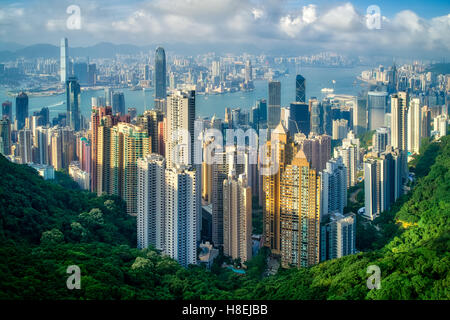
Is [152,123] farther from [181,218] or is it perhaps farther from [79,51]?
[181,218]

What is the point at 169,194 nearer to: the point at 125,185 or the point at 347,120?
the point at 125,185

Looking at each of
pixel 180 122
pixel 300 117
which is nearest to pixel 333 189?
pixel 180 122

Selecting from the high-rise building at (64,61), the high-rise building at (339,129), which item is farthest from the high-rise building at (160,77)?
the high-rise building at (339,129)

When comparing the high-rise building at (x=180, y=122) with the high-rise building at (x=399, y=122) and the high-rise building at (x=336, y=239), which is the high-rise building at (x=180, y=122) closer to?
the high-rise building at (x=336, y=239)

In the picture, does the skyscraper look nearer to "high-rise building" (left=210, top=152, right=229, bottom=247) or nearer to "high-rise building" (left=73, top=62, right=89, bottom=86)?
"high-rise building" (left=73, top=62, right=89, bottom=86)

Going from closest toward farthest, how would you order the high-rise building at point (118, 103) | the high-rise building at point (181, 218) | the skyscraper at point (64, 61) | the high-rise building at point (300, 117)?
the high-rise building at point (181, 218) → the skyscraper at point (64, 61) → the high-rise building at point (118, 103) → the high-rise building at point (300, 117)
